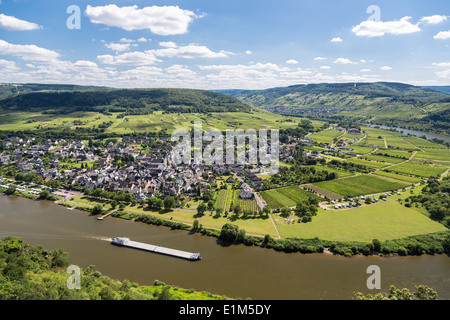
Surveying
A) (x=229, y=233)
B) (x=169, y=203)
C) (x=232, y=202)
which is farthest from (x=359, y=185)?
(x=169, y=203)

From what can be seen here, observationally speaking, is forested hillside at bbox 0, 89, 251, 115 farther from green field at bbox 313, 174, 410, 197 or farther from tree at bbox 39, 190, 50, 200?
green field at bbox 313, 174, 410, 197

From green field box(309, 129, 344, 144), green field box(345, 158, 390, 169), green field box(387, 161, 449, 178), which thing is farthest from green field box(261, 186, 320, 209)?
green field box(309, 129, 344, 144)

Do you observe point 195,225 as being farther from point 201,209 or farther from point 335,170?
point 335,170

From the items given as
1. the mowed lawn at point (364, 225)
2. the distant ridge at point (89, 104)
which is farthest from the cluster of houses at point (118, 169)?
the distant ridge at point (89, 104)

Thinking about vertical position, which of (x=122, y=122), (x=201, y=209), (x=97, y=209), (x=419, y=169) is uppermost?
(x=122, y=122)
